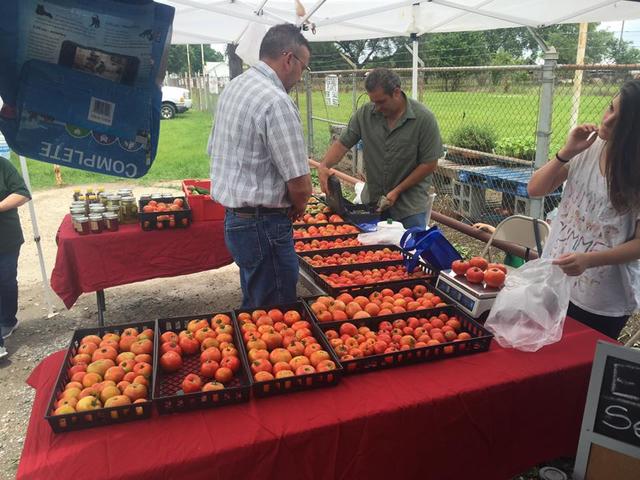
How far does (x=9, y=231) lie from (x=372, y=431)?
369 cm

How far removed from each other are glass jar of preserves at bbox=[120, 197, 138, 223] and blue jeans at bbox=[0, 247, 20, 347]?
3.06 ft

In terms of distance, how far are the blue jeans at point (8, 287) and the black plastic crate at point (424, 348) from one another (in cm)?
326

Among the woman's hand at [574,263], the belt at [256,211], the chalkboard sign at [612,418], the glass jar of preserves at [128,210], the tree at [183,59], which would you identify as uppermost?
the tree at [183,59]

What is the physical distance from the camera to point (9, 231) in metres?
4.00

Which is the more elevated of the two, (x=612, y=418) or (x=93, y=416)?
(x=93, y=416)

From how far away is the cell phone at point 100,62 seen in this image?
4.75ft

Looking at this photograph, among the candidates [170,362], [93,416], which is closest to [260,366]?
[170,362]

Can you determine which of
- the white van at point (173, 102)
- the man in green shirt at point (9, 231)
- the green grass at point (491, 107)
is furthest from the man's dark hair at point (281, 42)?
the white van at point (173, 102)

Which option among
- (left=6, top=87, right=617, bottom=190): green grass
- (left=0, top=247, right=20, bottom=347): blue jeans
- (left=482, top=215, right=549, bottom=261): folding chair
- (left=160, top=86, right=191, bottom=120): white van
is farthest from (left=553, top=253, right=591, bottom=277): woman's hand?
(left=160, top=86, right=191, bottom=120): white van

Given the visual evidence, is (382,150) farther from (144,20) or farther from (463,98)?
(463,98)

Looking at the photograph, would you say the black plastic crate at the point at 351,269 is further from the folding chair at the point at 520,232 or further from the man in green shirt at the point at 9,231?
the man in green shirt at the point at 9,231

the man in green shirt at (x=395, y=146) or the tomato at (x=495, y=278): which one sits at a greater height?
the man in green shirt at (x=395, y=146)

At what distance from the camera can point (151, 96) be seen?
5.16 feet

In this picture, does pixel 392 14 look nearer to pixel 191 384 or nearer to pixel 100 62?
pixel 100 62
